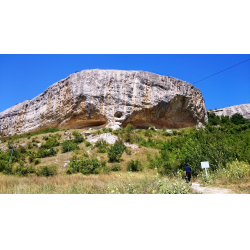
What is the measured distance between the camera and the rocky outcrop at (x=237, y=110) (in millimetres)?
41719

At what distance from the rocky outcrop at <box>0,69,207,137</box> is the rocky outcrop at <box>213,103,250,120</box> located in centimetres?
1840

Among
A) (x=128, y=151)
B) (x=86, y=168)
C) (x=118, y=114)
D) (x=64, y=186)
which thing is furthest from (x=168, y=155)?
(x=118, y=114)

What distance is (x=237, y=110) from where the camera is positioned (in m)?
43.2

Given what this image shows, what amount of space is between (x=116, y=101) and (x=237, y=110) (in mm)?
32961

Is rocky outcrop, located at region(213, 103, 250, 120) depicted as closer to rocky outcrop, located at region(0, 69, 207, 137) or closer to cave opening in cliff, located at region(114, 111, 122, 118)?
rocky outcrop, located at region(0, 69, 207, 137)

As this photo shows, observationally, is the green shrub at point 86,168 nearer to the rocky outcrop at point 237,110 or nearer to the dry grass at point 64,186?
the dry grass at point 64,186

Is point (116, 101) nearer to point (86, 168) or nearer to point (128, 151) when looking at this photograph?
point (128, 151)

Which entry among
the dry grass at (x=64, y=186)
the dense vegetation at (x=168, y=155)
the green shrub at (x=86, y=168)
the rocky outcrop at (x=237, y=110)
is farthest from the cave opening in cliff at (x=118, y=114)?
the rocky outcrop at (x=237, y=110)

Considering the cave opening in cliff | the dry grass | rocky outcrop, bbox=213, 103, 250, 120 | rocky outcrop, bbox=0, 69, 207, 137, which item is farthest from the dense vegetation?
rocky outcrop, bbox=213, 103, 250, 120

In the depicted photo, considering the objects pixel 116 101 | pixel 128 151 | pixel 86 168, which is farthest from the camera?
pixel 116 101

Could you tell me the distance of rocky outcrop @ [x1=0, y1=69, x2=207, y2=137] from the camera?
25.1 m
